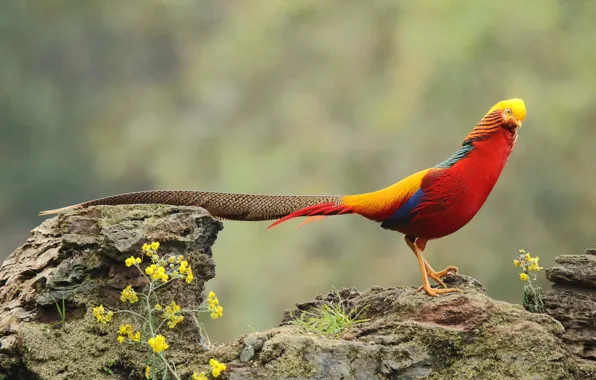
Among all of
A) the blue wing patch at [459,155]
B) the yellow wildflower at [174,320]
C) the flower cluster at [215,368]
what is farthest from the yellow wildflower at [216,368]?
the blue wing patch at [459,155]

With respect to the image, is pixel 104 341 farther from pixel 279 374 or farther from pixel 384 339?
pixel 384 339

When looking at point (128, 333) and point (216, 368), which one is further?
point (128, 333)

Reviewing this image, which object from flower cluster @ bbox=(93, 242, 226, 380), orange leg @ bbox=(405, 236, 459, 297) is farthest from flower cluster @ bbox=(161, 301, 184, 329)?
orange leg @ bbox=(405, 236, 459, 297)

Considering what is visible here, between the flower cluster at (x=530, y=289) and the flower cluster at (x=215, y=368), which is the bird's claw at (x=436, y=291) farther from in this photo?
the flower cluster at (x=215, y=368)

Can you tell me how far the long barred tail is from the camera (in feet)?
11.0

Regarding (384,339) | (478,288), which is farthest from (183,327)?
(478,288)

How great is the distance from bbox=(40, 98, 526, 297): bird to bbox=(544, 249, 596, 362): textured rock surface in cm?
48

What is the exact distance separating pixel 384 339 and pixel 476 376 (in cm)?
36

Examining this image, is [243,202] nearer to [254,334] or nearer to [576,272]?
[254,334]

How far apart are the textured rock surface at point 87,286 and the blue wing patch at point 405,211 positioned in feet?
2.57

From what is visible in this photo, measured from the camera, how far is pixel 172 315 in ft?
9.27

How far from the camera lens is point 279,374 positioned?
105 inches

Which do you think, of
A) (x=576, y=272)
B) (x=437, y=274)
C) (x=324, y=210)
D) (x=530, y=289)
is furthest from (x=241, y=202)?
(x=576, y=272)

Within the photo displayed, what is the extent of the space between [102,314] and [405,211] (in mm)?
1349
